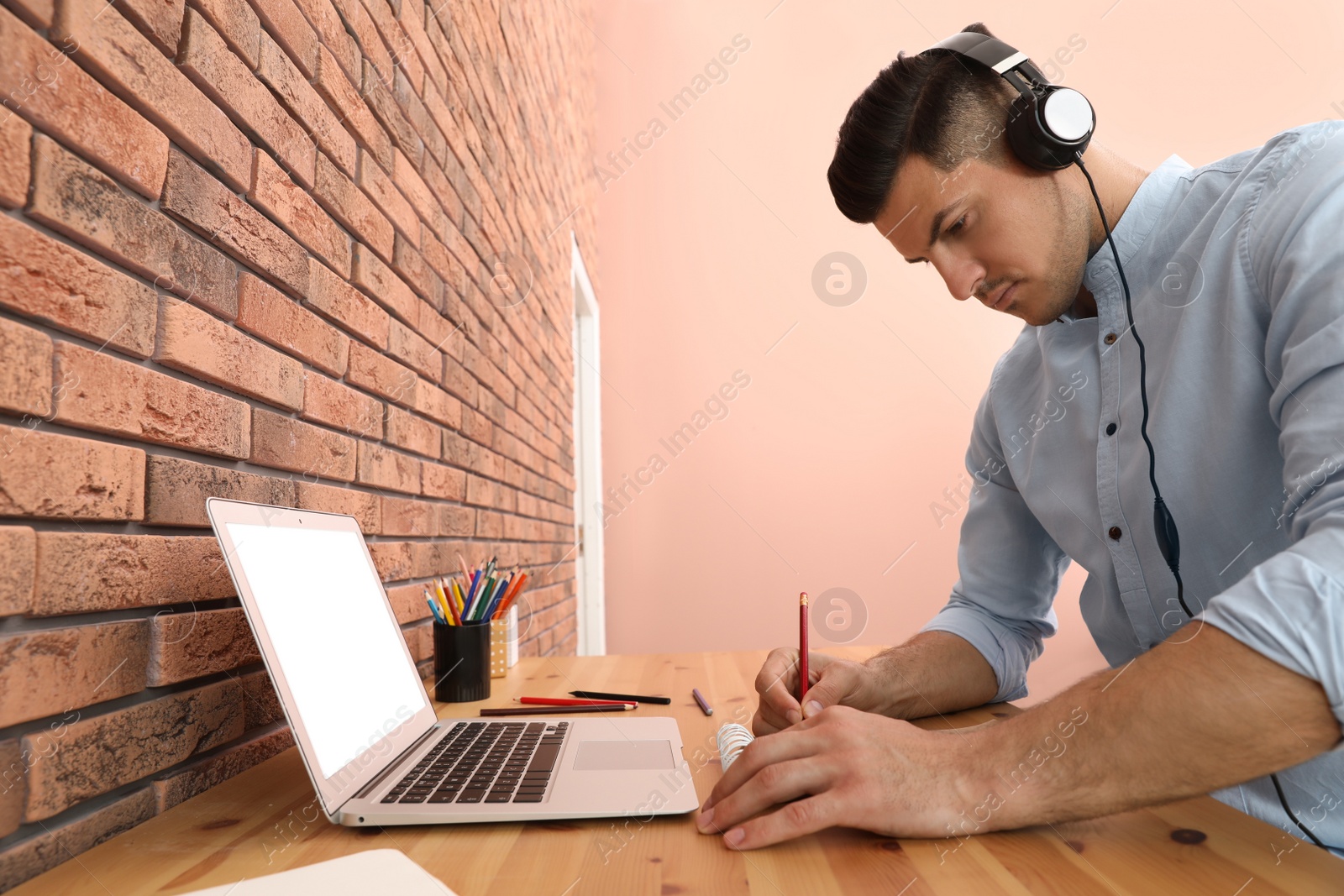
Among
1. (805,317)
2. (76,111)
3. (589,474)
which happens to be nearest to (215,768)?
(76,111)

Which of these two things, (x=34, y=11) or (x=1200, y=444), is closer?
(x=34, y=11)

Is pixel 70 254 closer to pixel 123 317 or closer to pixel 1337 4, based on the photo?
pixel 123 317

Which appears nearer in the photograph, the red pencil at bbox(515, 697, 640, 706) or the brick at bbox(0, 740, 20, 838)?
the brick at bbox(0, 740, 20, 838)

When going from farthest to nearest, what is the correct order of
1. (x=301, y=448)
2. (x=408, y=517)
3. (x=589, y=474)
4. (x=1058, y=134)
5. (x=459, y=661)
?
(x=589, y=474) → (x=408, y=517) → (x=459, y=661) → (x=1058, y=134) → (x=301, y=448)

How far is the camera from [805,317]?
3.62 metres

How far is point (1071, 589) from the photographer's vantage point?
341cm

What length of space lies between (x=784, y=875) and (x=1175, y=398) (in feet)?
2.46

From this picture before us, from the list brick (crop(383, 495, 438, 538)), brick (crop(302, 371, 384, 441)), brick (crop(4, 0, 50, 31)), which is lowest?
brick (crop(383, 495, 438, 538))

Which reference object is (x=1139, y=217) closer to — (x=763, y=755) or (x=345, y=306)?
(x=763, y=755)

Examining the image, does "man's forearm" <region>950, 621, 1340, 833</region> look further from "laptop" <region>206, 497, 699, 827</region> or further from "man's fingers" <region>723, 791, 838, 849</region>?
"laptop" <region>206, 497, 699, 827</region>

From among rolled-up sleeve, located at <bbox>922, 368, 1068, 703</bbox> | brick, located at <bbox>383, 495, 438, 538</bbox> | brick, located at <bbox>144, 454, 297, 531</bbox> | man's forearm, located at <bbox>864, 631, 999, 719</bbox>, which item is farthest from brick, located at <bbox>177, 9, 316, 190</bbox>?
rolled-up sleeve, located at <bbox>922, 368, 1068, 703</bbox>

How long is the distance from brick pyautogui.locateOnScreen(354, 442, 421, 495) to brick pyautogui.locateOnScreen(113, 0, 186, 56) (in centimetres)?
53

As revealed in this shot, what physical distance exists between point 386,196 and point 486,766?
2.71 feet

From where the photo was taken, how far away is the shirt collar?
104 cm
